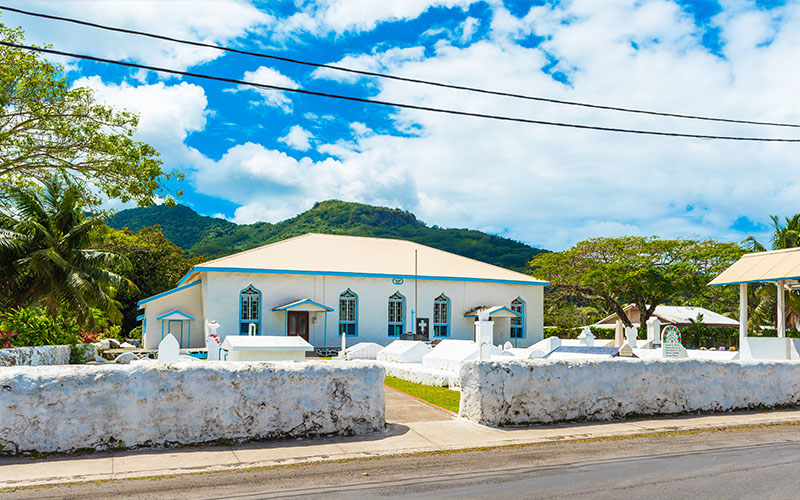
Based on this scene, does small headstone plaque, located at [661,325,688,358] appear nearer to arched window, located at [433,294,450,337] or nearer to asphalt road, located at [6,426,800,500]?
asphalt road, located at [6,426,800,500]

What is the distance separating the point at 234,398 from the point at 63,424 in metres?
2.12

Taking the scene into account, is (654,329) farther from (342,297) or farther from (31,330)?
(31,330)

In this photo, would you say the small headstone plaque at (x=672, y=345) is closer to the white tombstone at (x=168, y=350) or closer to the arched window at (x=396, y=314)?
the white tombstone at (x=168, y=350)

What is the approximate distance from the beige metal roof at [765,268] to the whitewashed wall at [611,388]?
5751mm

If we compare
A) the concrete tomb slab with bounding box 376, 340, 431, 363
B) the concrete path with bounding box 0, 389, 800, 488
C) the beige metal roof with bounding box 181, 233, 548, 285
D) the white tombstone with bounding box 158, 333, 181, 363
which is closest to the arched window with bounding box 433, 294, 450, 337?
the beige metal roof with bounding box 181, 233, 548, 285

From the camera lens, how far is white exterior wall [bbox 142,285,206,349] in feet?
99.7

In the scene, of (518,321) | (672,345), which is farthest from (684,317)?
(672,345)

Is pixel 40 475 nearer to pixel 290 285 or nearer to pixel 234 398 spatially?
pixel 234 398

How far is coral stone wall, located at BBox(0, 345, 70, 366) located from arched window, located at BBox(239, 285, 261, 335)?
491 inches

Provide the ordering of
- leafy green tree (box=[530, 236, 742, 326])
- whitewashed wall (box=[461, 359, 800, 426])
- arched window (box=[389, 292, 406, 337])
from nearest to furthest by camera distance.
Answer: whitewashed wall (box=[461, 359, 800, 426])
arched window (box=[389, 292, 406, 337])
leafy green tree (box=[530, 236, 742, 326])

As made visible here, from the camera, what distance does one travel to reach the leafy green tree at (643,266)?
41.4 meters

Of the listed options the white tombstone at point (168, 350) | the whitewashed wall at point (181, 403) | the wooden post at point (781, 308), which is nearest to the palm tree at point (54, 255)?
the white tombstone at point (168, 350)

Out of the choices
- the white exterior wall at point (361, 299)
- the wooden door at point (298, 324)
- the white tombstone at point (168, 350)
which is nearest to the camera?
the white tombstone at point (168, 350)

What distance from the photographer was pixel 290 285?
104ft
